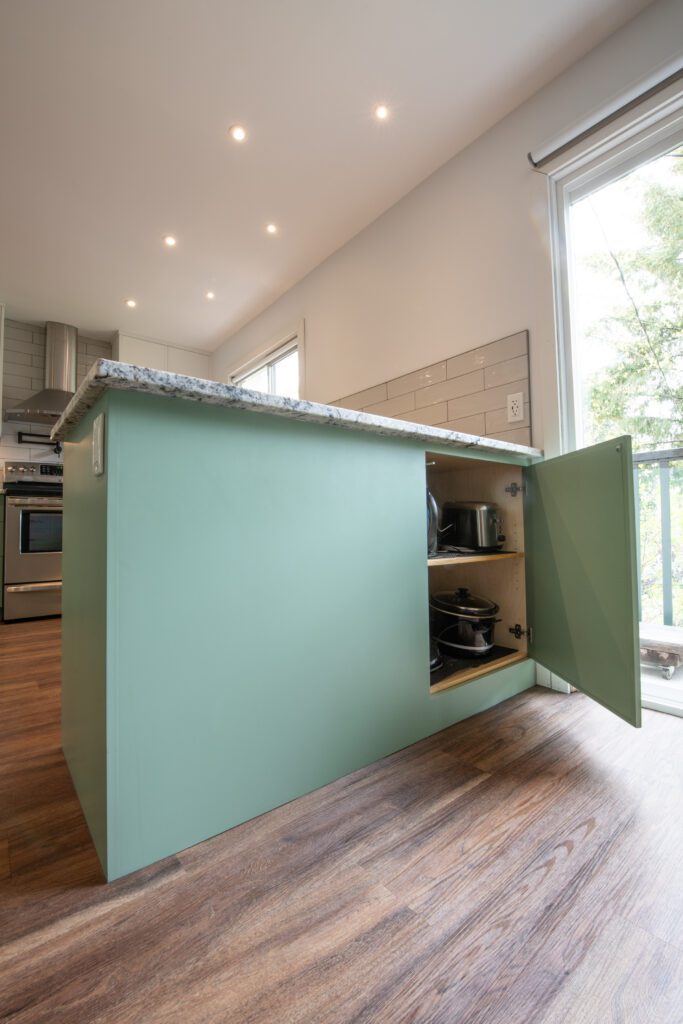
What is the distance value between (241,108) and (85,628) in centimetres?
209

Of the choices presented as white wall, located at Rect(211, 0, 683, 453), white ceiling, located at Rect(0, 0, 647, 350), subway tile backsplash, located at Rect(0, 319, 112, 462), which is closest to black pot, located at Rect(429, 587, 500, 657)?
white wall, located at Rect(211, 0, 683, 453)

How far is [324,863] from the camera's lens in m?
0.76

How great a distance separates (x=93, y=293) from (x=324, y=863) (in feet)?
12.8

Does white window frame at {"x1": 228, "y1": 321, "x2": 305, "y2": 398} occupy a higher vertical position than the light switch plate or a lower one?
higher

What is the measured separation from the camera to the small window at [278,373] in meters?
3.32

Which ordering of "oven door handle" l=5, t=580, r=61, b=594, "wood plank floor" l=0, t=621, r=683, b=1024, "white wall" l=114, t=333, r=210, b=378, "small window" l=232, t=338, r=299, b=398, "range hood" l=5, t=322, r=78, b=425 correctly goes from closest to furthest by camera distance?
"wood plank floor" l=0, t=621, r=683, b=1024 < "oven door handle" l=5, t=580, r=61, b=594 < "small window" l=232, t=338, r=299, b=398 < "range hood" l=5, t=322, r=78, b=425 < "white wall" l=114, t=333, r=210, b=378

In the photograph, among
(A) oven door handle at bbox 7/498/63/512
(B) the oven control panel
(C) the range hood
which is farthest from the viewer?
(C) the range hood

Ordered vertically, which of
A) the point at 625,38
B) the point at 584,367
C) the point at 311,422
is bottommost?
the point at 311,422

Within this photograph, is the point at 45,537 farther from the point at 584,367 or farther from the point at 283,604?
the point at 584,367

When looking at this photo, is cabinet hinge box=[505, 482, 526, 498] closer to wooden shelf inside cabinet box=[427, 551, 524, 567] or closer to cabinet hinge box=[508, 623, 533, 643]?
wooden shelf inside cabinet box=[427, 551, 524, 567]

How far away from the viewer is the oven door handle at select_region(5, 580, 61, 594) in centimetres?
304

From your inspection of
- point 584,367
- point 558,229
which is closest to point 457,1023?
point 584,367

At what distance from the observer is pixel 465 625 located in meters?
1.55

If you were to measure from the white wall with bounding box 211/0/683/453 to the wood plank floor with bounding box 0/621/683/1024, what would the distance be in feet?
3.85
